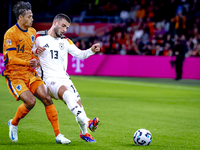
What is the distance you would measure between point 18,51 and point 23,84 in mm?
510

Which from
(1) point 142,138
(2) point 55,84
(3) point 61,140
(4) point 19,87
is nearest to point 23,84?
(4) point 19,87

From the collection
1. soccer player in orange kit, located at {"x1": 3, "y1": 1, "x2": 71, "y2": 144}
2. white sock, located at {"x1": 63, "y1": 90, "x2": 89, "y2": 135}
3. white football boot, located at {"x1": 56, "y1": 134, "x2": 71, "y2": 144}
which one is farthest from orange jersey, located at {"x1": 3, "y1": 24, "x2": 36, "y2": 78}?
white football boot, located at {"x1": 56, "y1": 134, "x2": 71, "y2": 144}

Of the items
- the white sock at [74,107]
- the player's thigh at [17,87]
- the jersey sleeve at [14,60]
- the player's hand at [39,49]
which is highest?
the player's hand at [39,49]

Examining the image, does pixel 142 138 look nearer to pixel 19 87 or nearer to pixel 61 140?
pixel 61 140

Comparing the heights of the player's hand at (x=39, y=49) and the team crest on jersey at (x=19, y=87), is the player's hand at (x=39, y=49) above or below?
above

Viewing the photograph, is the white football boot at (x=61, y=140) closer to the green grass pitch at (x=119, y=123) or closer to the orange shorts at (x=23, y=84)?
the green grass pitch at (x=119, y=123)

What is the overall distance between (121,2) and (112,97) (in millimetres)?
15273

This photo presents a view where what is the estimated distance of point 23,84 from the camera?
216 inches

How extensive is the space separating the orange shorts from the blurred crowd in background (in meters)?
16.6

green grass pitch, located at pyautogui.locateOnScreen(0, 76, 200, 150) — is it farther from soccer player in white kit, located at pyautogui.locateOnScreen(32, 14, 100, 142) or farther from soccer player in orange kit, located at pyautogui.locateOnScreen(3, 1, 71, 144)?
soccer player in white kit, located at pyautogui.locateOnScreen(32, 14, 100, 142)

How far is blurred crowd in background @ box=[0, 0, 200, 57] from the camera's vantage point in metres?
22.9

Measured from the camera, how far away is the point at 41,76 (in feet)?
18.8

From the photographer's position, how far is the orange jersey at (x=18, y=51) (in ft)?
17.7

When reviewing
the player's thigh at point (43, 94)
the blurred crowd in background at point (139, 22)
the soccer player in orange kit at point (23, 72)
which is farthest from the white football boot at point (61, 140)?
the blurred crowd in background at point (139, 22)
